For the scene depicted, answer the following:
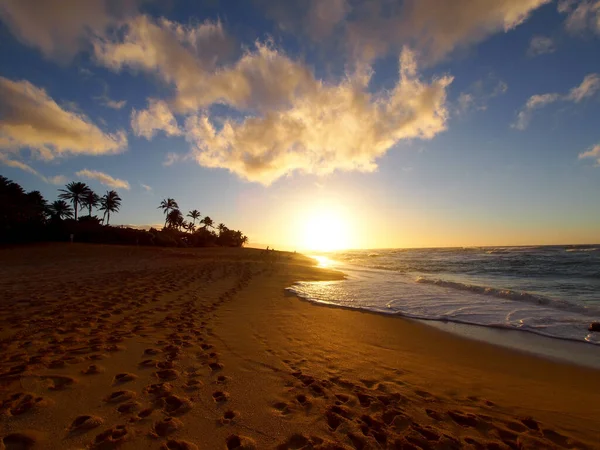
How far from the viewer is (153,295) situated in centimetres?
1035

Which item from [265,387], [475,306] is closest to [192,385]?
[265,387]

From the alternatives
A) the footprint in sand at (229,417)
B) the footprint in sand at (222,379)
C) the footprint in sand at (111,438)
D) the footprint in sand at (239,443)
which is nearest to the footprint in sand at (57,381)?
the footprint in sand at (111,438)

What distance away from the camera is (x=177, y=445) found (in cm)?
291

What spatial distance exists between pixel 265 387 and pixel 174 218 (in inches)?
3704

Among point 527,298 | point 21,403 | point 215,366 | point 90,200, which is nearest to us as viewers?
point 21,403

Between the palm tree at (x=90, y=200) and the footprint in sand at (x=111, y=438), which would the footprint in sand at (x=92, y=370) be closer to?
the footprint in sand at (x=111, y=438)

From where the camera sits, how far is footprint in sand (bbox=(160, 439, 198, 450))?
287cm

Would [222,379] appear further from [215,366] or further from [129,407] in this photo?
[129,407]

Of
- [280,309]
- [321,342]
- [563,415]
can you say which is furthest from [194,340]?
[563,415]

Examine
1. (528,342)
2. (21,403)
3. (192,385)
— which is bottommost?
(528,342)

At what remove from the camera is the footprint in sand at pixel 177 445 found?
2.87 meters

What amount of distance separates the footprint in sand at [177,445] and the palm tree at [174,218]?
94.0 metres

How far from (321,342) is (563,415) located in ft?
13.8

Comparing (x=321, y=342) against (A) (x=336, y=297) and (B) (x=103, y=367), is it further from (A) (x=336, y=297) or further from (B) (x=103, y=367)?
(A) (x=336, y=297)
